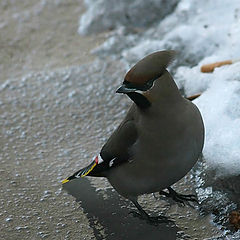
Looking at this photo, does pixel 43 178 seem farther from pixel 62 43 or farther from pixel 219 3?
pixel 219 3

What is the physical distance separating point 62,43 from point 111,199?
1.99 m

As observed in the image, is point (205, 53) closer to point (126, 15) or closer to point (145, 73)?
point (126, 15)

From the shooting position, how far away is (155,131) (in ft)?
8.58

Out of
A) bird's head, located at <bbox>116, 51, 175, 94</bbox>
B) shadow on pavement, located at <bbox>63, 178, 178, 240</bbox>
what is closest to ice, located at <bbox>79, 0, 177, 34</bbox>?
shadow on pavement, located at <bbox>63, 178, 178, 240</bbox>

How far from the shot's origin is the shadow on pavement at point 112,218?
9.31 feet

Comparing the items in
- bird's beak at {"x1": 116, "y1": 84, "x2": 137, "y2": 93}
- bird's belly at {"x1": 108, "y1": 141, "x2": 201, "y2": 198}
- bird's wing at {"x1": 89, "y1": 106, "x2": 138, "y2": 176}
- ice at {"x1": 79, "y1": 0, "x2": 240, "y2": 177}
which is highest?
bird's beak at {"x1": 116, "y1": 84, "x2": 137, "y2": 93}

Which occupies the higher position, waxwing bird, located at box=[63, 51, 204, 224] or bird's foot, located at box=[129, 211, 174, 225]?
waxwing bird, located at box=[63, 51, 204, 224]

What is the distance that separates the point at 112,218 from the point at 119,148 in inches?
15.7

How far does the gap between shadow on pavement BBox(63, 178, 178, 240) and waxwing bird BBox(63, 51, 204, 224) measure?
0.70ft

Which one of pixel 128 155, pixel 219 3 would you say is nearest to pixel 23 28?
pixel 219 3

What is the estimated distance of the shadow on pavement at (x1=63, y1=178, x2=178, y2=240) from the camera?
2.84 metres

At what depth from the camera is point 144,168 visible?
267 cm

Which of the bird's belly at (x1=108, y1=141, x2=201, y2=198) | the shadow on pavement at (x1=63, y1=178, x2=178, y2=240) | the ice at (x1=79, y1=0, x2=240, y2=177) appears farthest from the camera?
the ice at (x1=79, y1=0, x2=240, y2=177)

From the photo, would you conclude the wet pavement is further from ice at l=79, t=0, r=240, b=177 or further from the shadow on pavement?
ice at l=79, t=0, r=240, b=177
